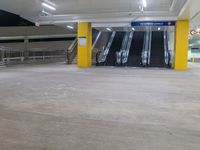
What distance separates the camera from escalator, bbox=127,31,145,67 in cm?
1509

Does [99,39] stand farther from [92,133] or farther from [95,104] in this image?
[92,133]

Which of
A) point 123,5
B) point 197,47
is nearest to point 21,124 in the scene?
point 123,5

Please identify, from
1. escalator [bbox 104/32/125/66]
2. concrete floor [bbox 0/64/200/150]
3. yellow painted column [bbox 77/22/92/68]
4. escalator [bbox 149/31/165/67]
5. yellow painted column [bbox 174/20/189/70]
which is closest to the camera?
concrete floor [bbox 0/64/200/150]

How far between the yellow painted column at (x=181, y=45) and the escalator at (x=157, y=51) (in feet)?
4.48

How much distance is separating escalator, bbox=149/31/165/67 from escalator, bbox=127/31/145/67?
82cm

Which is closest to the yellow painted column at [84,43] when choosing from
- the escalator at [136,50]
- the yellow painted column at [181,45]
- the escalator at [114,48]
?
the escalator at [114,48]

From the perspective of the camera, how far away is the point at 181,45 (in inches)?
519

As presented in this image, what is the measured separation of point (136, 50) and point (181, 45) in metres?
4.00

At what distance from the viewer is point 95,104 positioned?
462 centimetres

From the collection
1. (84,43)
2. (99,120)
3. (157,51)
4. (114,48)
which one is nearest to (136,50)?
(157,51)

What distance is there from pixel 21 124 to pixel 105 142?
1.39 metres

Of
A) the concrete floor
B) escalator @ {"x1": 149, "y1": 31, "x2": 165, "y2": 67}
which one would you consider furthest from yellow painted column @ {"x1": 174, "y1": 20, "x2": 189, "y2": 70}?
the concrete floor

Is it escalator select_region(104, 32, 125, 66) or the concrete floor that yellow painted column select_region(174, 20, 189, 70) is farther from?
the concrete floor

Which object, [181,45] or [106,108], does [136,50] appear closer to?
[181,45]
